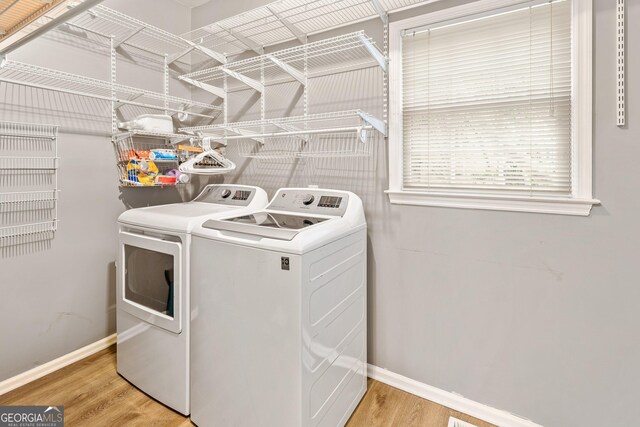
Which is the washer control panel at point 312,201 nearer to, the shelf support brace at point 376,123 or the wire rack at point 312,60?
the shelf support brace at point 376,123

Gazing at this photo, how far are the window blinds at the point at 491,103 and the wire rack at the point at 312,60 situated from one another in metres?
0.26

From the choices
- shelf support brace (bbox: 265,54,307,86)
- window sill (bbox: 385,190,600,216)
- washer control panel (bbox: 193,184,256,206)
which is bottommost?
window sill (bbox: 385,190,600,216)

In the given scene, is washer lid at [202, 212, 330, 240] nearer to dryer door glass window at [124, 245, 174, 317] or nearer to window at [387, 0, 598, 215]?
dryer door glass window at [124, 245, 174, 317]

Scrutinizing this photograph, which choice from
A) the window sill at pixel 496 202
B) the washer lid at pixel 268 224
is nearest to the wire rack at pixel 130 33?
the washer lid at pixel 268 224

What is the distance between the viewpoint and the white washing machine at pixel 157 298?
1633 millimetres

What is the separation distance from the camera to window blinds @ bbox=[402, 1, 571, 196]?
1.52 metres

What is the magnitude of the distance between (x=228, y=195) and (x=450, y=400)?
5.98 feet

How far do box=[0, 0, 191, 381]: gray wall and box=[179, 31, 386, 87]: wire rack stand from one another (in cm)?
71

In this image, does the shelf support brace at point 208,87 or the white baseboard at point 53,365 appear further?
the shelf support brace at point 208,87

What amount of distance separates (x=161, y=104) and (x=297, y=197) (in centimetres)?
142

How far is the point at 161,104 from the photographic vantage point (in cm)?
255

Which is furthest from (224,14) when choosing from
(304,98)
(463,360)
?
(463,360)

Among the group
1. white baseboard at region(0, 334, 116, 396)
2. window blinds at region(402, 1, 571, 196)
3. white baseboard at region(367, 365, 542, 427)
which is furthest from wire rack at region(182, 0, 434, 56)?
white baseboard at region(0, 334, 116, 396)

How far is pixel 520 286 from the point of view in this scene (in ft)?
5.27
